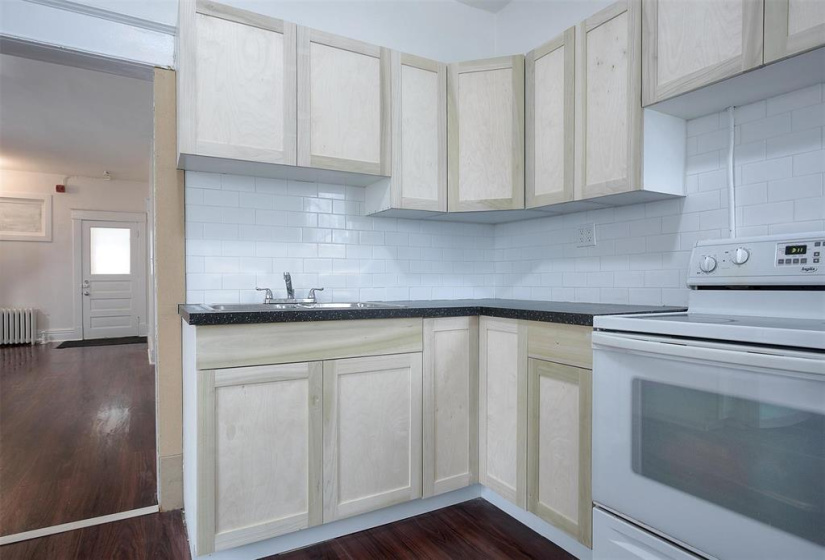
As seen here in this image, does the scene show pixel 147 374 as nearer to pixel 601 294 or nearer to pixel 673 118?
pixel 601 294

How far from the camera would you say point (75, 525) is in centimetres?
201

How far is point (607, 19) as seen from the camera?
194 cm

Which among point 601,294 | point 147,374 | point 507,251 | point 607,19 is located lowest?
point 147,374

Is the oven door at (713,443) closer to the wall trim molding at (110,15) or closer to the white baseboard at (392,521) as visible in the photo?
the white baseboard at (392,521)

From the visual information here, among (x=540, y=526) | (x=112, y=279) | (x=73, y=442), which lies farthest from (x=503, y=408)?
(x=112, y=279)

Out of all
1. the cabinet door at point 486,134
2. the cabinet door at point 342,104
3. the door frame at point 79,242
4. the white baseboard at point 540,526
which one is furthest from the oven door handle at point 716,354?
the door frame at point 79,242

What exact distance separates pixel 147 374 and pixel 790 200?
553cm

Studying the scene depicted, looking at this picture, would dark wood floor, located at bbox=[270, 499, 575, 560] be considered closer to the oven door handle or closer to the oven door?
the oven door

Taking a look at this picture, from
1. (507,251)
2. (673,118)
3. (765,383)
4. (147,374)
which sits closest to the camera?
(765,383)

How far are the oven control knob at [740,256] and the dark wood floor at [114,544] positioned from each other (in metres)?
2.28

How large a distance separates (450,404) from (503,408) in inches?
9.3

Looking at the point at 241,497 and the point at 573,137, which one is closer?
the point at 241,497

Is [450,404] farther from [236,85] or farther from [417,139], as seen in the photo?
[236,85]

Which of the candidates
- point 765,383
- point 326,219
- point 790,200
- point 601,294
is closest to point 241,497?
point 326,219
